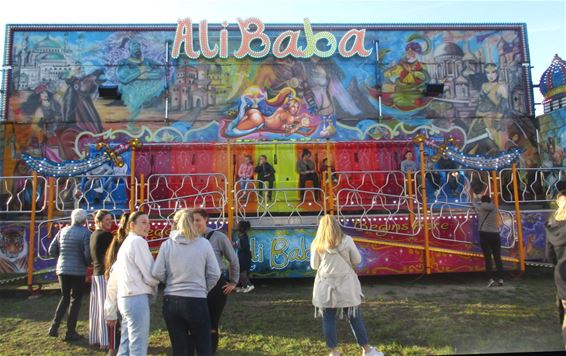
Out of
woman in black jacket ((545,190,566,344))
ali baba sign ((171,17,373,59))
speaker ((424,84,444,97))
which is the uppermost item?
ali baba sign ((171,17,373,59))

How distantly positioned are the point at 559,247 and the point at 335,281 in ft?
7.64

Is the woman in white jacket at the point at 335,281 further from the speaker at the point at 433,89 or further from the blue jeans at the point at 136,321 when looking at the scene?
the speaker at the point at 433,89

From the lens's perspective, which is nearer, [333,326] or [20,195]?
[333,326]

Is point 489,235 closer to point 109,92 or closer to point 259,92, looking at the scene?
point 259,92

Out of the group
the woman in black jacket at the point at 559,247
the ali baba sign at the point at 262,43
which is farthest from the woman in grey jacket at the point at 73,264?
the ali baba sign at the point at 262,43

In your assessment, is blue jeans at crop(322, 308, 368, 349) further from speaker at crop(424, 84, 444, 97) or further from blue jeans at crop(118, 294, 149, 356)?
speaker at crop(424, 84, 444, 97)

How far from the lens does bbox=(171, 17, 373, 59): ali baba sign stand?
14.1 m

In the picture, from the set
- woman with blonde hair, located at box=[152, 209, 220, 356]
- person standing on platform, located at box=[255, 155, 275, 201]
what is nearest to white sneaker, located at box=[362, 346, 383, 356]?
woman with blonde hair, located at box=[152, 209, 220, 356]

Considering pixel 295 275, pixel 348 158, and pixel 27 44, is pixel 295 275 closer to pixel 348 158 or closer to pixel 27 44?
pixel 348 158

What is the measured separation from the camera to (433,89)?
46.5 feet

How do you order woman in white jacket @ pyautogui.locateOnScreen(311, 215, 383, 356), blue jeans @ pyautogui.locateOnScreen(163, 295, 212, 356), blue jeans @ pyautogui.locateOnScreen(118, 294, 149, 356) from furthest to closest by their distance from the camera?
woman in white jacket @ pyautogui.locateOnScreen(311, 215, 383, 356) < blue jeans @ pyautogui.locateOnScreen(118, 294, 149, 356) < blue jeans @ pyautogui.locateOnScreen(163, 295, 212, 356)

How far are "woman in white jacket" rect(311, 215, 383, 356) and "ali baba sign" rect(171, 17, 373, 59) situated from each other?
10.6m

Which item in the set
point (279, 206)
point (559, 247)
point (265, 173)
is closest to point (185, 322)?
point (559, 247)

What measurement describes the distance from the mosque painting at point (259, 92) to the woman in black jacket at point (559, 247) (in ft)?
31.4
